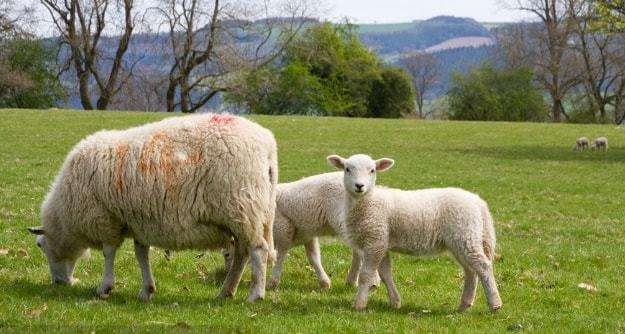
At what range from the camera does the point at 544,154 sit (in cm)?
3086

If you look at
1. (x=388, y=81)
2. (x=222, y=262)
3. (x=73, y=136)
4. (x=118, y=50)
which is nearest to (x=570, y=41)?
(x=388, y=81)

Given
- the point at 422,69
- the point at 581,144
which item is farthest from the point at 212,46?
the point at 422,69

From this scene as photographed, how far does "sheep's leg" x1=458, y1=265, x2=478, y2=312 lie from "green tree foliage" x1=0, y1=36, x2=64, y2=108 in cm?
5247

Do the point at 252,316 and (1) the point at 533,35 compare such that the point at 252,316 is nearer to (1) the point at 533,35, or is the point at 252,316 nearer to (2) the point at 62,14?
(2) the point at 62,14

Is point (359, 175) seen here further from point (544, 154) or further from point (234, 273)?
point (544, 154)

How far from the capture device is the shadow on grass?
29516 millimetres

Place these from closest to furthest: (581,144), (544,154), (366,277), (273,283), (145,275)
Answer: (366,277) → (145,275) → (273,283) → (544,154) → (581,144)

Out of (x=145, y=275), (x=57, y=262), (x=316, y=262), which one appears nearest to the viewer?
(x=145, y=275)

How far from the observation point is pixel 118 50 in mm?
57281

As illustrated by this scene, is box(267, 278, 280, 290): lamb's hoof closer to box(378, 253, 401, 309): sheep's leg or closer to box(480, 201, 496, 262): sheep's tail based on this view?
box(378, 253, 401, 309): sheep's leg

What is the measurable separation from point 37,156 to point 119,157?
16123 millimetres

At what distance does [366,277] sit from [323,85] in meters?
61.7

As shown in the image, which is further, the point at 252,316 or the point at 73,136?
the point at 73,136

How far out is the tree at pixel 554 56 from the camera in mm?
71438
